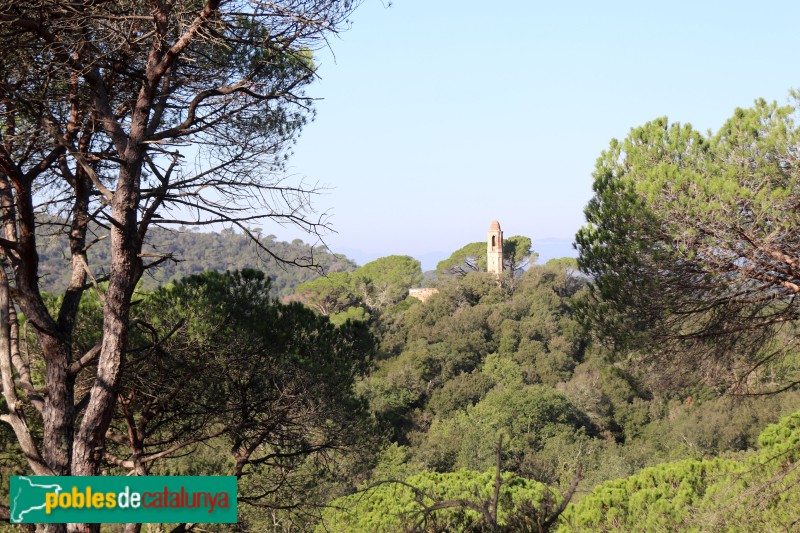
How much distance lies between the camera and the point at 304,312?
25.0 feet

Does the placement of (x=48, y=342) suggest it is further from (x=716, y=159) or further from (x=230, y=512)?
(x=716, y=159)

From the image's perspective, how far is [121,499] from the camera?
4.16 meters

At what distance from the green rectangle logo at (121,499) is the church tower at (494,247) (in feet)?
158

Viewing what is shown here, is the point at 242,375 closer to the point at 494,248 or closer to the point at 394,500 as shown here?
the point at 394,500

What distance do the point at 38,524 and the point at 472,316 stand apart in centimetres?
2949

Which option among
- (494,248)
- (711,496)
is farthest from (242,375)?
(494,248)

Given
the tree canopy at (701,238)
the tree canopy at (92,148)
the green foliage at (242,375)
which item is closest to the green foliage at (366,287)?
the green foliage at (242,375)

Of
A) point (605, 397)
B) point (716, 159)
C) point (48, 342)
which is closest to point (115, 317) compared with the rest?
point (48, 342)

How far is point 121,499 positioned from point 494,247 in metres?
49.7

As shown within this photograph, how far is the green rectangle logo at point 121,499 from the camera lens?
13.1ft

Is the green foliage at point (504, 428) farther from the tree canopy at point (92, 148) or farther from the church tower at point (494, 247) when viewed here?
the church tower at point (494, 247)

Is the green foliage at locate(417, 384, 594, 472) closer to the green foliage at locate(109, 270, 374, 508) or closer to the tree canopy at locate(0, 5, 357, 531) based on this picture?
the green foliage at locate(109, 270, 374, 508)

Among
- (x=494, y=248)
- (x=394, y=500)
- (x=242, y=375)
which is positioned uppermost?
(x=494, y=248)

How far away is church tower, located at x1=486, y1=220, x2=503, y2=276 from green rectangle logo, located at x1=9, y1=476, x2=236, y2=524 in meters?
48.1
